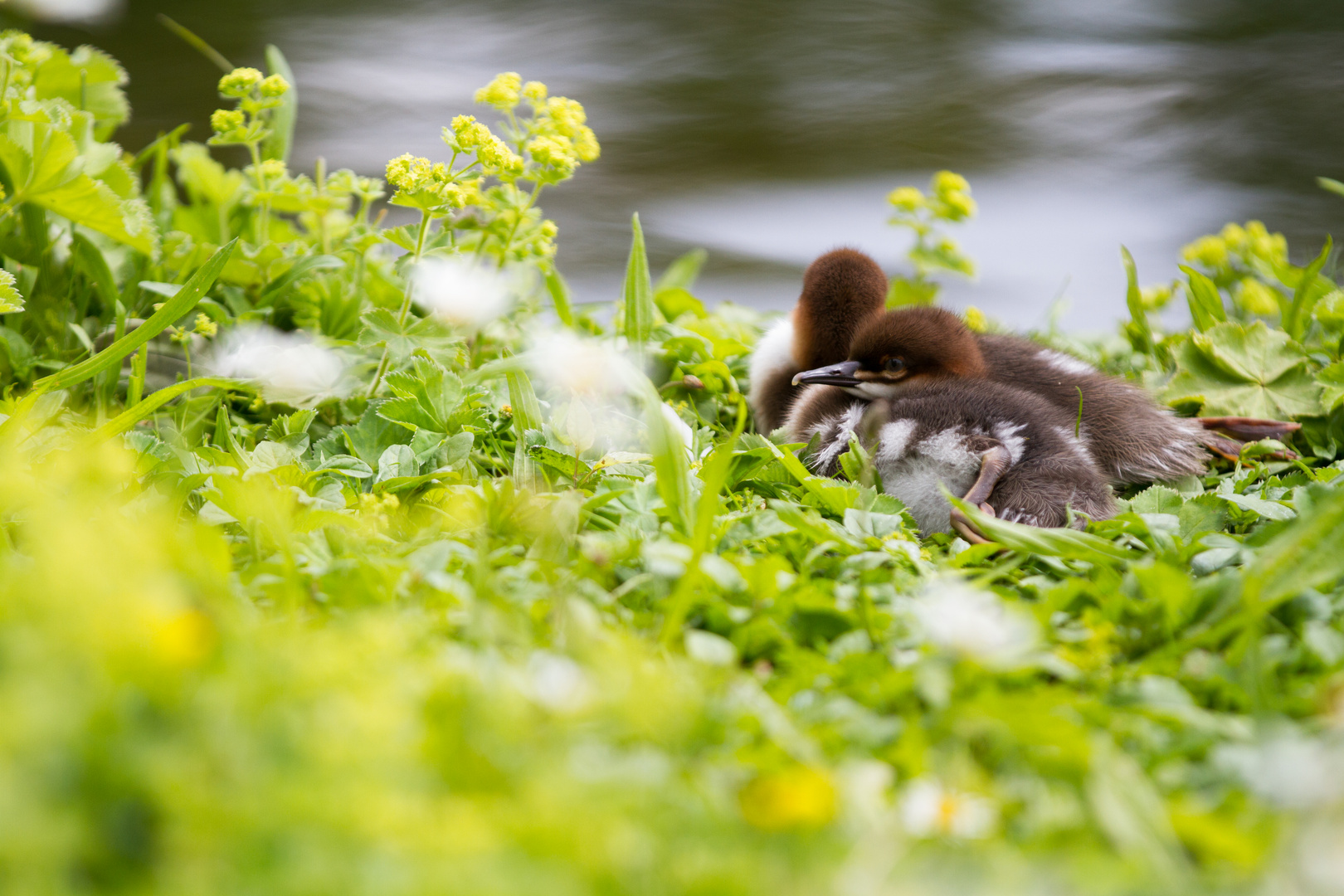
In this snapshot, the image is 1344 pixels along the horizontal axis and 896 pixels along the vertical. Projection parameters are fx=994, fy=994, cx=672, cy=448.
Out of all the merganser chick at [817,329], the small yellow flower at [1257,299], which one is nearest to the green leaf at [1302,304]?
the small yellow flower at [1257,299]

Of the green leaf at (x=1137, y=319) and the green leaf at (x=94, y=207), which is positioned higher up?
the green leaf at (x=94, y=207)

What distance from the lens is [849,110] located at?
685 centimetres

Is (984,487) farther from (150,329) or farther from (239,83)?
(239,83)

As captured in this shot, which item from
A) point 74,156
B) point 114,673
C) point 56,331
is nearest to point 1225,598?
point 114,673

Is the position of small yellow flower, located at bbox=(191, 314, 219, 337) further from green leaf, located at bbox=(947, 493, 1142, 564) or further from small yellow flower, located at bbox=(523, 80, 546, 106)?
green leaf, located at bbox=(947, 493, 1142, 564)

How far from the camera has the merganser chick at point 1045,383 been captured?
258cm

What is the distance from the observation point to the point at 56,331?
2605mm

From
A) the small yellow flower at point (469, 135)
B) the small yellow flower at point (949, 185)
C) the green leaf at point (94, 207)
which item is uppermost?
the small yellow flower at point (469, 135)

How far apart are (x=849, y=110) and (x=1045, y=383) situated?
4570 millimetres

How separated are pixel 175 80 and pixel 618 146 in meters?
2.70

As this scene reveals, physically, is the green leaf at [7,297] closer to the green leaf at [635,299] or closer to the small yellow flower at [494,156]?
the small yellow flower at [494,156]

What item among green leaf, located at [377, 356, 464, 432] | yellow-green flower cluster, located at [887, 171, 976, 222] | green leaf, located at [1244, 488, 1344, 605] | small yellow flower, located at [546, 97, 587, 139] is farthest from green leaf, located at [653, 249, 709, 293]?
green leaf, located at [1244, 488, 1344, 605]

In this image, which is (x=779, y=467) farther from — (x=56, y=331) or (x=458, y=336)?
(x=56, y=331)


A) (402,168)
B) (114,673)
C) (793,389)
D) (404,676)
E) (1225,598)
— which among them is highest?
(402,168)
